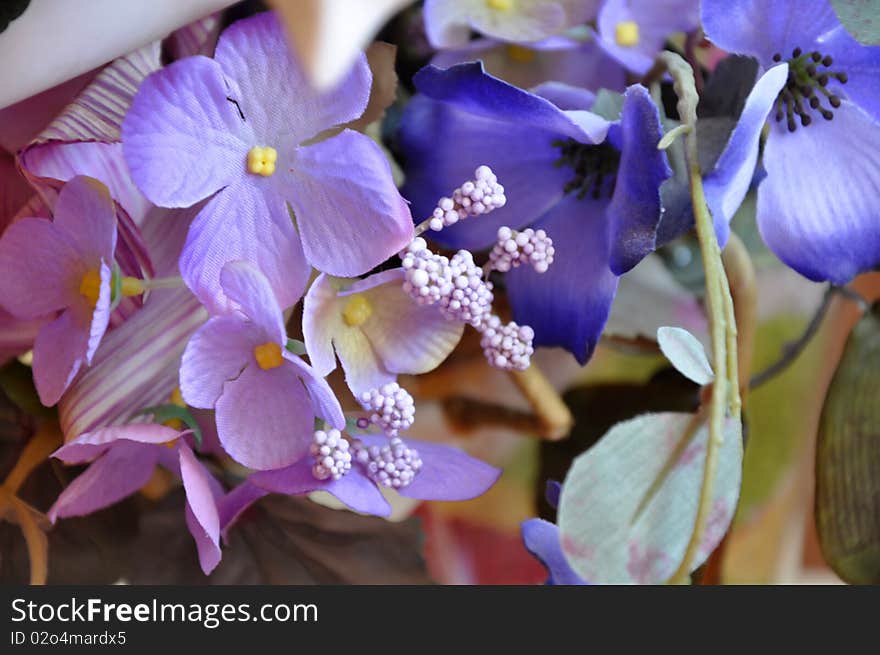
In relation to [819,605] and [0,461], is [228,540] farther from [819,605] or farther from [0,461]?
[819,605]

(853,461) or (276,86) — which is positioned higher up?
(276,86)

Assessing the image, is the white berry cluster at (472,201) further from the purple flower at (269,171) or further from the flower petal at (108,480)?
the flower petal at (108,480)

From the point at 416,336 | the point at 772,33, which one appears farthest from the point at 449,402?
the point at 772,33

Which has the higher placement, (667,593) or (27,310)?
(27,310)

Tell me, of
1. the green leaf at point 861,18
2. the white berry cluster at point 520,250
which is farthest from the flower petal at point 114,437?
the green leaf at point 861,18

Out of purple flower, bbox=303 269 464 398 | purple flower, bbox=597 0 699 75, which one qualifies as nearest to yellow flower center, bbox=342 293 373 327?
purple flower, bbox=303 269 464 398

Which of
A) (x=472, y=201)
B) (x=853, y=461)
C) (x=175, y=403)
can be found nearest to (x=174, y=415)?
(x=175, y=403)

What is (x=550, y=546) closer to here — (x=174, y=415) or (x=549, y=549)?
(x=549, y=549)
